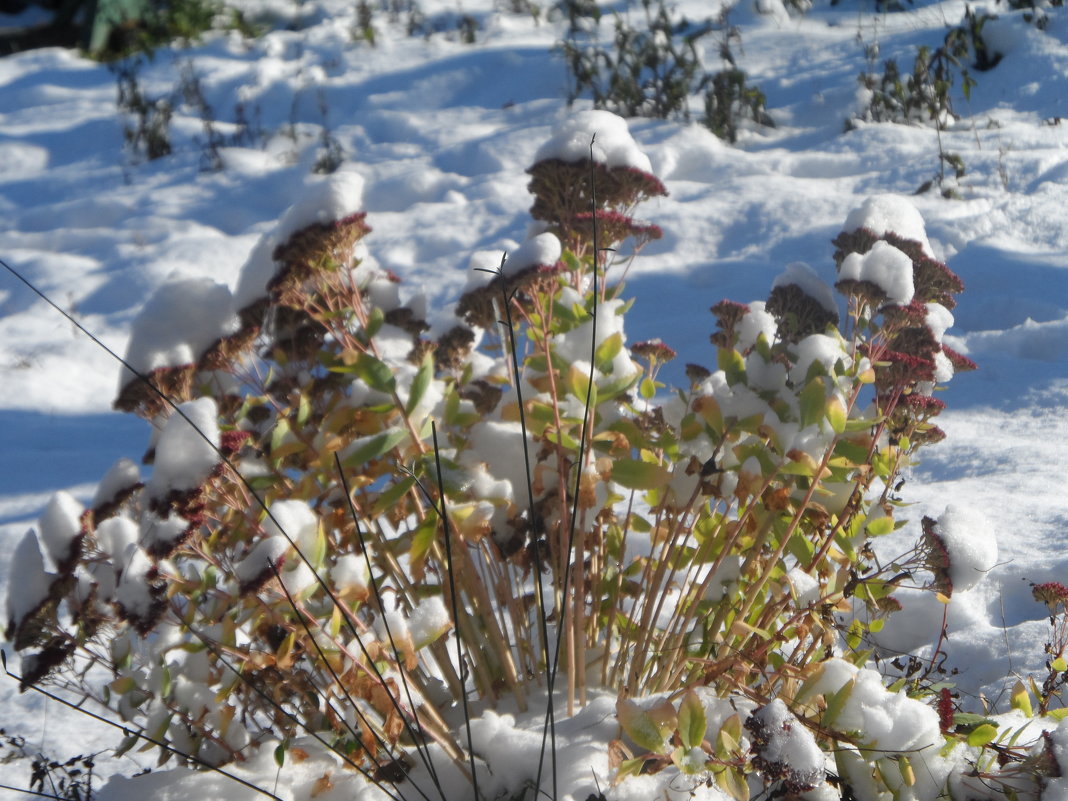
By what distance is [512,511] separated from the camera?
1.23m

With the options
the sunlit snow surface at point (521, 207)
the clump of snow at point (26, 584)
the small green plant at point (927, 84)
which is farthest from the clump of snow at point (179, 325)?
the small green plant at point (927, 84)

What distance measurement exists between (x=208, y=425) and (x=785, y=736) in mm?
707

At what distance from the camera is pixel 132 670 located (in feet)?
3.88

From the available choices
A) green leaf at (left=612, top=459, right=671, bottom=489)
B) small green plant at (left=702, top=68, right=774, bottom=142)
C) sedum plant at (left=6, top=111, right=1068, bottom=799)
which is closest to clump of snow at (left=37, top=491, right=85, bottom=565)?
sedum plant at (left=6, top=111, right=1068, bottom=799)

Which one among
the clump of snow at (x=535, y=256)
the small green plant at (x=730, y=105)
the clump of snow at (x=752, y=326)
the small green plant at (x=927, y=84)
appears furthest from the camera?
the small green plant at (x=730, y=105)

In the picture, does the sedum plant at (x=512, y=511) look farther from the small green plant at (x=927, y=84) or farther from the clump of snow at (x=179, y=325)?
the small green plant at (x=927, y=84)

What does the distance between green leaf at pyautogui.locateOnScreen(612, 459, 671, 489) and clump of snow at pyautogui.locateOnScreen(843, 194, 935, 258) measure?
19.4 inches

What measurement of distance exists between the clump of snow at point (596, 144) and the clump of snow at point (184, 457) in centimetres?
59

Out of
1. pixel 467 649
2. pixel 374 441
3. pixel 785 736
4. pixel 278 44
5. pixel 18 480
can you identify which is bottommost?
pixel 18 480

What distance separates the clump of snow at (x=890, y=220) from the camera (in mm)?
1263

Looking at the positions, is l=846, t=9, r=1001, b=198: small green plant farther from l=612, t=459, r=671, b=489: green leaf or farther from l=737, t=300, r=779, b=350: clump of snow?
l=612, t=459, r=671, b=489: green leaf

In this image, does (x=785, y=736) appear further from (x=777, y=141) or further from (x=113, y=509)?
(x=777, y=141)

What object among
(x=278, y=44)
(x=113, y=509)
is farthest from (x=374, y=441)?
(x=278, y=44)

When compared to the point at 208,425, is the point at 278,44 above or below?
above
